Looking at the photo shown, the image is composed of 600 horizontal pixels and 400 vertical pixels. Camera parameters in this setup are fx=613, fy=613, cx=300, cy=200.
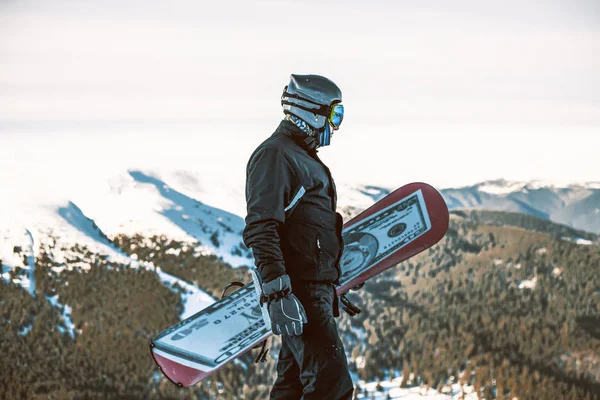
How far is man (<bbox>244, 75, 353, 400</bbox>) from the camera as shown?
4.18 meters

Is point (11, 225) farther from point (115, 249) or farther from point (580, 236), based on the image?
point (580, 236)

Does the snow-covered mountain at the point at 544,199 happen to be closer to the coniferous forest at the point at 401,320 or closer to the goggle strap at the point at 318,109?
the coniferous forest at the point at 401,320

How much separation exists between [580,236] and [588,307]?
101ft

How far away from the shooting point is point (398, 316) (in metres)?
95.1

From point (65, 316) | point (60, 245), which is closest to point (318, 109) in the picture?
point (60, 245)

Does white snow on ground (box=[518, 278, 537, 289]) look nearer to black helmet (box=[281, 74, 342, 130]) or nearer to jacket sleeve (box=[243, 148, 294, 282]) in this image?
black helmet (box=[281, 74, 342, 130])

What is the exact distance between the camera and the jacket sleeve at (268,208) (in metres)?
→ 4.17

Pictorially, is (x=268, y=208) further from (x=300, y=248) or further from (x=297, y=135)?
(x=297, y=135)

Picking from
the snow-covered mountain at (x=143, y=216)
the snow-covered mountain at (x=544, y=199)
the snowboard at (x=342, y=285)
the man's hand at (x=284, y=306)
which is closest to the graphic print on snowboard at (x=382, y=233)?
the snowboard at (x=342, y=285)

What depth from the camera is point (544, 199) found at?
6058 inches

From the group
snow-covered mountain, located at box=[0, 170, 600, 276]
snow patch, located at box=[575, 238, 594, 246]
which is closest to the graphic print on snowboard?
snow-covered mountain, located at box=[0, 170, 600, 276]

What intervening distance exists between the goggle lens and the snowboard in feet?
6.99

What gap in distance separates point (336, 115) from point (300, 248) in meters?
1.16

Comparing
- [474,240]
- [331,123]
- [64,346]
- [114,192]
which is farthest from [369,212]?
[474,240]
